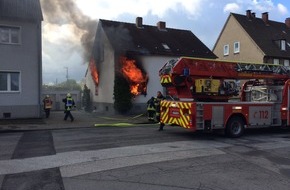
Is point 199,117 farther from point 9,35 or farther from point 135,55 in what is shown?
point 135,55

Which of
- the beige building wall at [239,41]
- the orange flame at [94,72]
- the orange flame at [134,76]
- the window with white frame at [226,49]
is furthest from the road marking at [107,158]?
the window with white frame at [226,49]

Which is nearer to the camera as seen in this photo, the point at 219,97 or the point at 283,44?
the point at 219,97

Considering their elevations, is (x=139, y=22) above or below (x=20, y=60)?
above

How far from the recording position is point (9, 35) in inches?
764

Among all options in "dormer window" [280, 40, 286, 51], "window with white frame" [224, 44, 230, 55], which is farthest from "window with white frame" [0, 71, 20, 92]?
"dormer window" [280, 40, 286, 51]

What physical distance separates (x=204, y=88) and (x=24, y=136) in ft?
22.6

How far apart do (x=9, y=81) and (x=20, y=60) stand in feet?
4.10

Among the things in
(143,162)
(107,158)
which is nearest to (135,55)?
(107,158)

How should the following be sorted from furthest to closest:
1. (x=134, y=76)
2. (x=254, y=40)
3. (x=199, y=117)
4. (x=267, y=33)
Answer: (x=267, y=33) → (x=254, y=40) → (x=134, y=76) → (x=199, y=117)

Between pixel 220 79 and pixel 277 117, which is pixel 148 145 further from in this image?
pixel 277 117

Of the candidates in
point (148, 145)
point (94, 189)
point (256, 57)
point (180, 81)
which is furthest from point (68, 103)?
point (256, 57)

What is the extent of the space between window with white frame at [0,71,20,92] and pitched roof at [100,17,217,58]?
23.3 ft

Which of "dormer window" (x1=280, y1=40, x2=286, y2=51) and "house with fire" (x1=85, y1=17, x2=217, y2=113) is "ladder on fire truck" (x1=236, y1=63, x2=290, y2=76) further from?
"dormer window" (x1=280, y1=40, x2=286, y2=51)

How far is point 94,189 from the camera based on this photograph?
21.1 feet
